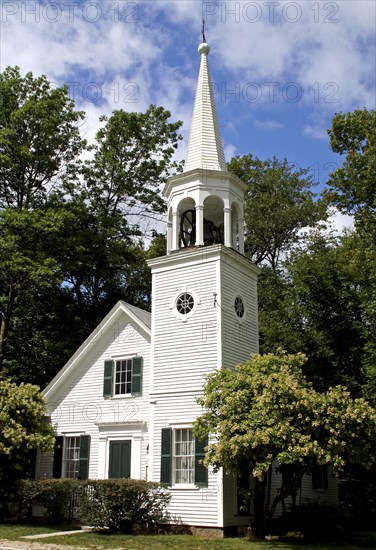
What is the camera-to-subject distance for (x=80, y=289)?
32.5 metres

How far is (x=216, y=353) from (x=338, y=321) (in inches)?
315

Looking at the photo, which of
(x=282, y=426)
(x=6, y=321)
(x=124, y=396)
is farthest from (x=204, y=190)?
(x=6, y=321)

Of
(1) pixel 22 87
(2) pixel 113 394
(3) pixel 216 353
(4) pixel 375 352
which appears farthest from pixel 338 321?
(1) pixel 22 87

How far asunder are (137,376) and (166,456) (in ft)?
10.7

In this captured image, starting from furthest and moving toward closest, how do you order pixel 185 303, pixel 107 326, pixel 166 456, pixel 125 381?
pixel 107 326, pixel 125 381, pixel 185 303, pixel 166 456

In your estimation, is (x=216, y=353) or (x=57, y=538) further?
(x=216, y=353)

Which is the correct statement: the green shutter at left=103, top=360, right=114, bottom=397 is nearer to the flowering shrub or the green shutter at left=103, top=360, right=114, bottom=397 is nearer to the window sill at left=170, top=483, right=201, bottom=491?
the flowering shrub

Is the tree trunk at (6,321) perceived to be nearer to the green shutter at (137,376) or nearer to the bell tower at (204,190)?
the green shutter at (137,376)

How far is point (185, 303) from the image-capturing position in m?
19.4

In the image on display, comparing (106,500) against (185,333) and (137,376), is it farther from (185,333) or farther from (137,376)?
(185,333)

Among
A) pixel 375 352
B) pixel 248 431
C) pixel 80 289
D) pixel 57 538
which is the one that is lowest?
pixel 57 538

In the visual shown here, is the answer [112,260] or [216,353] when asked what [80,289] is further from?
[216,353]

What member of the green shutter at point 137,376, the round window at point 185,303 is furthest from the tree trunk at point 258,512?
the round window at point 185,303

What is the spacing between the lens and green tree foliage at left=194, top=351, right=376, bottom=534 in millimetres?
13883
